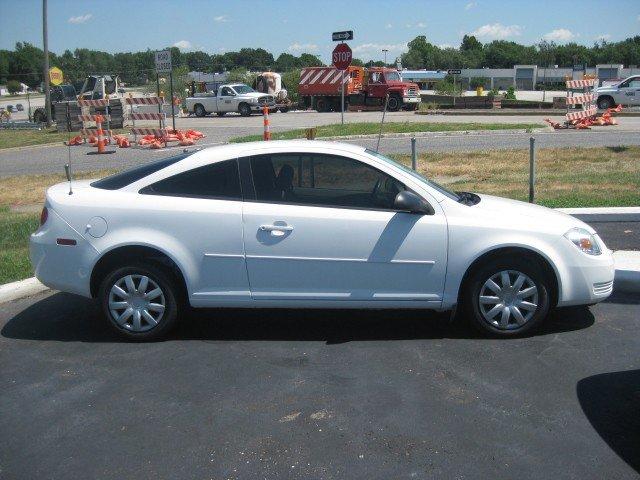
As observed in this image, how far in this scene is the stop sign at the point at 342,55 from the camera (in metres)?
21.4

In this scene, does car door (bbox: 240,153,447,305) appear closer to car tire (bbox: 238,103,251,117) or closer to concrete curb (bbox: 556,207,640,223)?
concrete curb (bbox: 556,207,640,223)

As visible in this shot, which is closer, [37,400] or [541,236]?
[37,400]

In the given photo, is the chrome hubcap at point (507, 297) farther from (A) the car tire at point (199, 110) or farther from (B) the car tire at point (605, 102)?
(A) the car tire at point (199, 110)

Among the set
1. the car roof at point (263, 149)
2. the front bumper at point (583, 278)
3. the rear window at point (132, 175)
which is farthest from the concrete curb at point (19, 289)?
the front bumper at point (583, 278)

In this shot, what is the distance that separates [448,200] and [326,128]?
1872 centimetres

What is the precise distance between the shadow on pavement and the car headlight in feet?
3.47

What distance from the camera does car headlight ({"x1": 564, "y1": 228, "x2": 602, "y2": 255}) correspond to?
17.8 ft

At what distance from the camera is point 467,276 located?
213 inches

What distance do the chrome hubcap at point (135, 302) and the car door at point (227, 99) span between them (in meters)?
35.1

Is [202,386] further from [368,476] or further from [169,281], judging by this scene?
[368,476]

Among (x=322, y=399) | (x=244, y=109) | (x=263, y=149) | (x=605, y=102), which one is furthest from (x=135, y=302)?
(x=244, y=109)

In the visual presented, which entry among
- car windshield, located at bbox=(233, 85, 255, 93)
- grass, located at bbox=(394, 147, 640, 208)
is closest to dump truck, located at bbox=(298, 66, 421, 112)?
car windshield, located at bbox=(233, 85, 255, 93)

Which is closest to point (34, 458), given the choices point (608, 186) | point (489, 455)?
point (489, 455)

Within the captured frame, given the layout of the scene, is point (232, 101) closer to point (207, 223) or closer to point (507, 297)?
point (207, 223)
